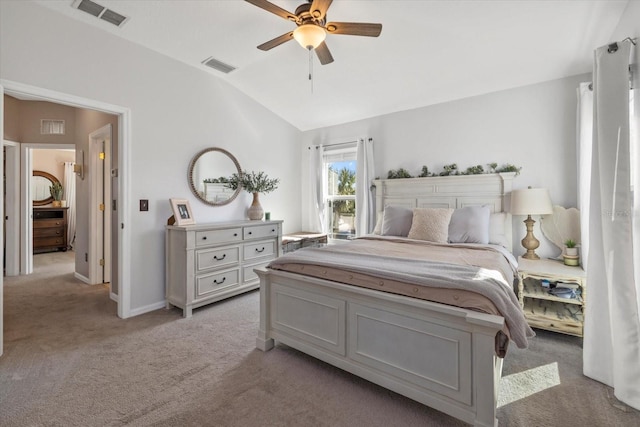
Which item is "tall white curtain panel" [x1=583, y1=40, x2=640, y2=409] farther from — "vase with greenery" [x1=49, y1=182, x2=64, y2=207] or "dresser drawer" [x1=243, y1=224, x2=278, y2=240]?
"vase with greenery" [x1=49, y1=182, x2=64, y2=207]

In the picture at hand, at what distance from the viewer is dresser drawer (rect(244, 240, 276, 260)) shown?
3621 millimetres

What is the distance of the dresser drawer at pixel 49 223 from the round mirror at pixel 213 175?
543 centimetres

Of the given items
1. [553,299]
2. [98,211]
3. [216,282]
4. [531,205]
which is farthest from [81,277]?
[531,205]

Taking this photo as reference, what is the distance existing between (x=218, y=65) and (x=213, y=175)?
4.49 feet

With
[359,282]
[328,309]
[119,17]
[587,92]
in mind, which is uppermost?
[119,17]

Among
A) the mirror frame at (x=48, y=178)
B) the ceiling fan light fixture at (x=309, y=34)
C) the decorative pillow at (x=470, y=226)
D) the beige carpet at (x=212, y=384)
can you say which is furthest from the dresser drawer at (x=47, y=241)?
the decorative pillow at (x=470, y=226)

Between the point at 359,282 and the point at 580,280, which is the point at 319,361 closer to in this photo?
the point at 359,282

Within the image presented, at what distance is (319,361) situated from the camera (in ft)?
7.02

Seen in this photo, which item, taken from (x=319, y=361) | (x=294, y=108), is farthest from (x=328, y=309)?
(x=294, y=108)

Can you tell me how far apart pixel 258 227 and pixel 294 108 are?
81.0 inches

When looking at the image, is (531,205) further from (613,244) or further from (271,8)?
(271,8)

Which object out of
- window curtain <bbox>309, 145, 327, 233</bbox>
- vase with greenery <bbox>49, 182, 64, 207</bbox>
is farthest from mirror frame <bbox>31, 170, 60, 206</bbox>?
window curtain <bbox>309, 145, 327, 233</bbox>

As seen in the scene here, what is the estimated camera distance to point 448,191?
3.65 meters

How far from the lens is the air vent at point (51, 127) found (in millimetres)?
4426
